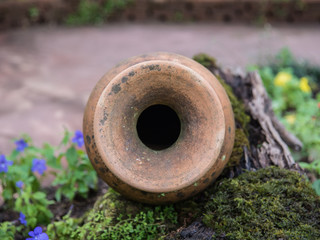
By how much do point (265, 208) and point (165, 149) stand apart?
2.09 feet

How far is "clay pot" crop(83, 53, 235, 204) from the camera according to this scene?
2113 mm

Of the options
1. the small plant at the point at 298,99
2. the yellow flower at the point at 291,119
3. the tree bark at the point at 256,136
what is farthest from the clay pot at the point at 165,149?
the yellow flower at the point at 291,119

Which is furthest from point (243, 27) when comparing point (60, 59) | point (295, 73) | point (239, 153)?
point (239, 153)

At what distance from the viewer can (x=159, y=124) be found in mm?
2602

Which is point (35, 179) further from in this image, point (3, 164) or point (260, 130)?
point (260, 130)

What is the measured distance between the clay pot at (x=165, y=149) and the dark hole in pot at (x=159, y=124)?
1.00 feet

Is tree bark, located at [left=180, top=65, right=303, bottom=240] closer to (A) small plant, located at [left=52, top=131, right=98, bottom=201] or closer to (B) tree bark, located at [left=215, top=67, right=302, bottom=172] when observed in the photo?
(B) tree bark, located at [left=215, top=67, right=302, bottom=172]

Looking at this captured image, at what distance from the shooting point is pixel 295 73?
5.49 meters

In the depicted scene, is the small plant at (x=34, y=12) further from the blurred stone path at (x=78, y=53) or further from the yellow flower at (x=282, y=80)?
the yellow flower at (x=282, y=80)

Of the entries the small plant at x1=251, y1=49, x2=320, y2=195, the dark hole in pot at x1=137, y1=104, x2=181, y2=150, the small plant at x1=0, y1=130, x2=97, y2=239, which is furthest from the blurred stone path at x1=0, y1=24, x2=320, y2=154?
the dark hole in pot at x1=137, y1=104, x2=181, y2=150

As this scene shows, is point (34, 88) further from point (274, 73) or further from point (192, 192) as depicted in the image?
point (192, 192)

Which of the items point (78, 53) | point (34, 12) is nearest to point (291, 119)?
point (78, 53)

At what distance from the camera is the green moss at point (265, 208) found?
2.00 m

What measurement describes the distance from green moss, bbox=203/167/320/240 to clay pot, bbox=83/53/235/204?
164 millimetres
